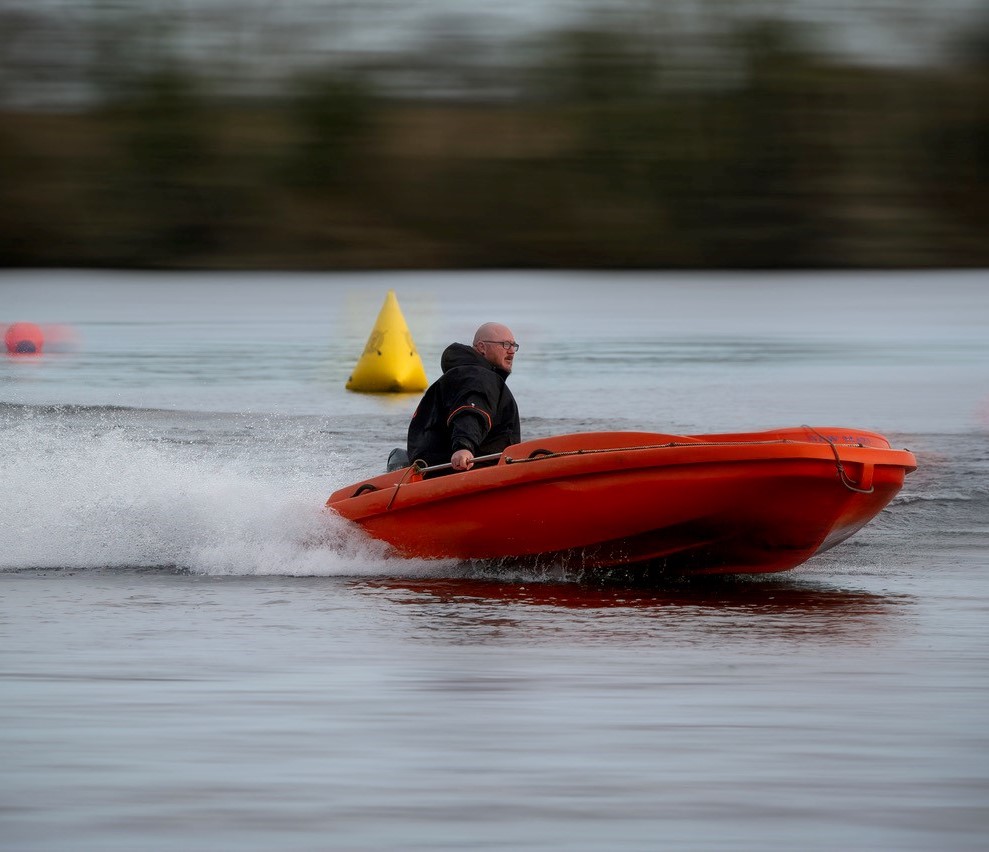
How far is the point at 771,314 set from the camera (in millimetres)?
39938

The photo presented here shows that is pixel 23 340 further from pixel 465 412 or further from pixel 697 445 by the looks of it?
pixel 697 445

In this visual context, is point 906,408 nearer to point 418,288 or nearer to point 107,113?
point 418,288

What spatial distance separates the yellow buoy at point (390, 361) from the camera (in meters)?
17.1

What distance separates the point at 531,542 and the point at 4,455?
18.2 feet

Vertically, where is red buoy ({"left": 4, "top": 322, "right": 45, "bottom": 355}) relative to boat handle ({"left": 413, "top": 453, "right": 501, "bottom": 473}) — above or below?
above

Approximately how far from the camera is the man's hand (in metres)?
8.02

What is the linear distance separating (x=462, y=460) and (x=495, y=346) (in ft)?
1.91

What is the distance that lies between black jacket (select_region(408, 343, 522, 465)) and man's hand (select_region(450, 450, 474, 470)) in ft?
0.25

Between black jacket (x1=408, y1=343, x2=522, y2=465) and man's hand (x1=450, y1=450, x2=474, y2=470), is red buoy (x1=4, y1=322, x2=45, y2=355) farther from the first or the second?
man's hand (x1=450, y1=450, x2=474, y2=470)

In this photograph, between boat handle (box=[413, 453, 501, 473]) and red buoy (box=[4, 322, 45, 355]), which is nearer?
boat handle (box=[413, 453, 501, 473])

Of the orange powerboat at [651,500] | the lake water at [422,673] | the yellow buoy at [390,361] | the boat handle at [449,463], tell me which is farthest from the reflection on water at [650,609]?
the yellow buoy at [390,361]

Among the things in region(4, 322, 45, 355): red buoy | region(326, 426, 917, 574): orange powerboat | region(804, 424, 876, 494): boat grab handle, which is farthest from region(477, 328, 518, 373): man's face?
region(4, 322, 45, 355): red buoy

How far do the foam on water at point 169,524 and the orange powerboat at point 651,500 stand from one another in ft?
1.07

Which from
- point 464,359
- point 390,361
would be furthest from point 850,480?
point 390,361
